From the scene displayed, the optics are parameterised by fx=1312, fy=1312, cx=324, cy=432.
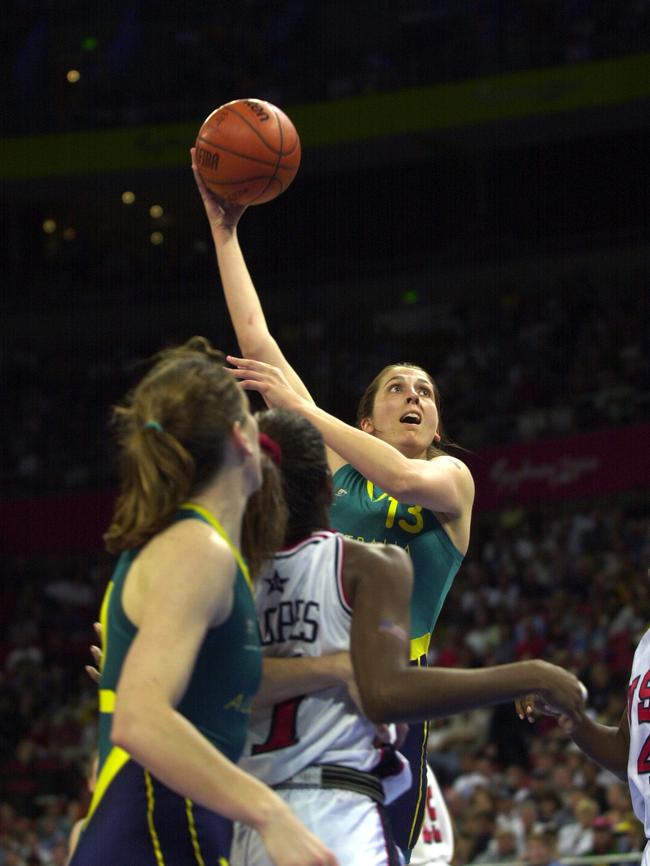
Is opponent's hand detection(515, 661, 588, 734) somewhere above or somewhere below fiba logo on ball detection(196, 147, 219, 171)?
below

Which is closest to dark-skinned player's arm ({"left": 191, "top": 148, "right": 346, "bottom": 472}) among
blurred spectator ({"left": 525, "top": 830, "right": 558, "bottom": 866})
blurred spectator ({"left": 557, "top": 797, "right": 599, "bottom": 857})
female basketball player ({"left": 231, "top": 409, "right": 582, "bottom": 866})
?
female basketball player ({"left": 231, "top": 409, "right": 582, "bottom": 866})

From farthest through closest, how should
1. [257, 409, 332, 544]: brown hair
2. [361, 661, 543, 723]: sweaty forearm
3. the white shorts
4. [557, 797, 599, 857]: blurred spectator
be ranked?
[557, 797, 599, 857]: blurred spectator
[257, 409, 332, 544]: brown hair
the white shorts
[361, 661, 543, 723]: sweaty forearm

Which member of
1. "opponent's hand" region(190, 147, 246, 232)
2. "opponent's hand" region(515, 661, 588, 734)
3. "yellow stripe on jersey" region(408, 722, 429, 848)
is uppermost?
"opponent's hand" region(190, 147, 246, 232)

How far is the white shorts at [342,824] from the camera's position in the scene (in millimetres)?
3164

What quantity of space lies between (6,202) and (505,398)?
10683mm

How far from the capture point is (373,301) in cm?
2405

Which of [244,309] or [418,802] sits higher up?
[244,309]

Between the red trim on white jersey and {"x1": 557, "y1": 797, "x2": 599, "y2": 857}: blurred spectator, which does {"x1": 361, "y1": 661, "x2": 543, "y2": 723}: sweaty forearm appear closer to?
the red trim on white jersey

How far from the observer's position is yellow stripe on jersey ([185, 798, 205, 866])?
9.14 ft

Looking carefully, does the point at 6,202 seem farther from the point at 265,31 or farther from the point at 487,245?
the point at 487,245

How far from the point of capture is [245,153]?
507 cm

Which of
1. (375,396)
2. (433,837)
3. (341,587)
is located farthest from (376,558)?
(433,837)

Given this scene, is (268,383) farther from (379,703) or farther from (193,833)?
(193,833)

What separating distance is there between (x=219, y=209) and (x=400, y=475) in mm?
1359
